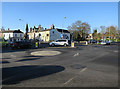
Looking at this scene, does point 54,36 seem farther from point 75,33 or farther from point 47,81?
point 47,81

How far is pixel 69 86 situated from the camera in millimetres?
4641

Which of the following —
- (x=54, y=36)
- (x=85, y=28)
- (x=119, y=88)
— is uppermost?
(x=85, y=28)

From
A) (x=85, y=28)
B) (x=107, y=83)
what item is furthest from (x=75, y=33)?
(x=107, y=83)

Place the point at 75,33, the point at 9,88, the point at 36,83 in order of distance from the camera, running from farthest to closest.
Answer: the point at 75,33
the point at 36,83
the point at 9,88

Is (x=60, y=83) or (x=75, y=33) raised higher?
(x=75, y=33)

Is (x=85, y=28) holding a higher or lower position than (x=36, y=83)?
higher

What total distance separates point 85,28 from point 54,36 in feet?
64.5

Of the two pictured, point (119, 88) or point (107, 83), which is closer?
point (119, 88)

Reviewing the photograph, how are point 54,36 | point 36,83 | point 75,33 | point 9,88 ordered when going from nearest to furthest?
point 9,88 < point 36,83 < point 54,36 < point 75,33

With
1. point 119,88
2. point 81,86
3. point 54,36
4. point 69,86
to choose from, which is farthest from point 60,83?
point 54,36

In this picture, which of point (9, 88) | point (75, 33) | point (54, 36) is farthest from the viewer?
point (75, 33)

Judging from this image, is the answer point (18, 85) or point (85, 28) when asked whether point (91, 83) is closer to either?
point (18, 85)

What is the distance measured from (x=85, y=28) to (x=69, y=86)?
6853cm

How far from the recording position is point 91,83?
499 centimetres
